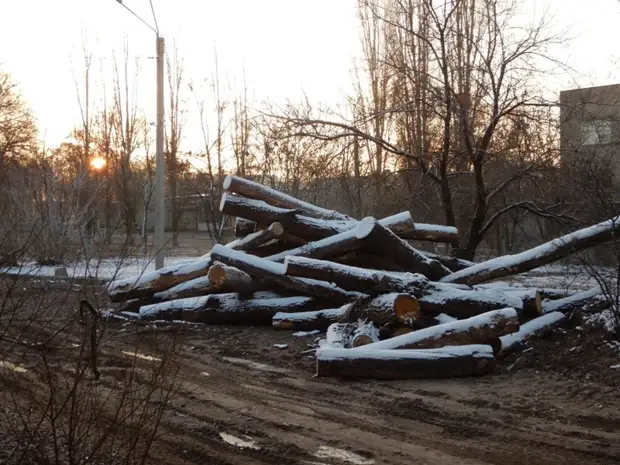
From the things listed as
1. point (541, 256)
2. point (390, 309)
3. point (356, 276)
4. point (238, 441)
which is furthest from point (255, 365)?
point (541, 256)

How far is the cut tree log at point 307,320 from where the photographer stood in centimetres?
999

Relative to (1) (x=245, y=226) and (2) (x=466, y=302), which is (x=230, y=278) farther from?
(2) (x=466, y=302)

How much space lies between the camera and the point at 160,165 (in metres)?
17.0

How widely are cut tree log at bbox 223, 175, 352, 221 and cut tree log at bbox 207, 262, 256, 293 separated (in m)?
1.59

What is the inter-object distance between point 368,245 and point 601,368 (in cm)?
447

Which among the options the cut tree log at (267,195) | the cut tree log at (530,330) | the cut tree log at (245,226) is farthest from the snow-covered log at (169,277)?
the cut tree log at (530,330)

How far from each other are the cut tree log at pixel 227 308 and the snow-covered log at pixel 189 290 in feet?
0.60

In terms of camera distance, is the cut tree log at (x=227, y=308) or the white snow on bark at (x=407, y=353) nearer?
the white snow on bark at (x=407, y=353)

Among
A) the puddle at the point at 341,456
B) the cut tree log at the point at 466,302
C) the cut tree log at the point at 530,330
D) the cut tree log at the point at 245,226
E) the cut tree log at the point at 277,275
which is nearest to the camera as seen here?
the puddle at the point at 341,456

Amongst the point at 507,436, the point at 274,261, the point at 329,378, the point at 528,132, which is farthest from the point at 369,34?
the point at 507,436

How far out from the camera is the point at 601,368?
23.3 ft

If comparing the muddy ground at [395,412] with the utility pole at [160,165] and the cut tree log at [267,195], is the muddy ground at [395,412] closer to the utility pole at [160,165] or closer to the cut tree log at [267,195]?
the cut tree log at [267,195]

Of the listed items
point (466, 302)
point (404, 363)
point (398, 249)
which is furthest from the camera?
point (398, 249)

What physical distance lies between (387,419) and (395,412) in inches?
9.0
